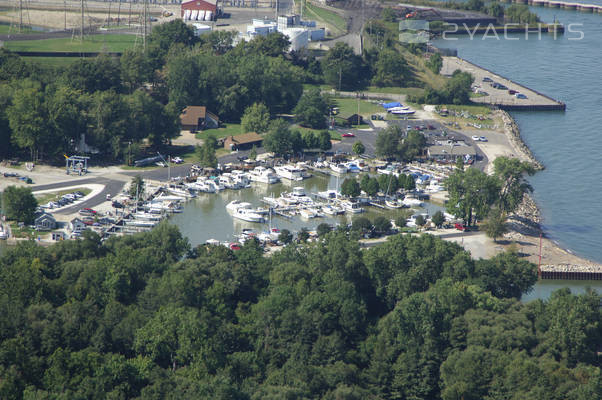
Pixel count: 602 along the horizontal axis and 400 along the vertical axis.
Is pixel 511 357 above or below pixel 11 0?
below

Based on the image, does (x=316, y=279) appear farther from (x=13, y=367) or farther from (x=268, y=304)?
(x=13, y=367)

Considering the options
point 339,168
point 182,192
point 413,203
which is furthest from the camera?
point 339,168

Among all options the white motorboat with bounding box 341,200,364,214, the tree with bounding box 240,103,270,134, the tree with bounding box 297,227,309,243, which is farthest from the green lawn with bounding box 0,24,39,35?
the tree with bounding box 297,227,309,243

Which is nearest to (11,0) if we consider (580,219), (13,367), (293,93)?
(293,93)

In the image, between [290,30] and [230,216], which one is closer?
[230,216]

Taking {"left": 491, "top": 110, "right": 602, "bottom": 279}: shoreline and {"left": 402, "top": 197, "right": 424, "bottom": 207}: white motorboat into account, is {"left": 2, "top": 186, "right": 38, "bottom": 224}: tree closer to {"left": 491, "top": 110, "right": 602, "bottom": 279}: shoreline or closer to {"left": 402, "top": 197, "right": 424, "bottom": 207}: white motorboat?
{"left": 402, "top": 197, "right": 424, "bottom": 207}: white motorboat

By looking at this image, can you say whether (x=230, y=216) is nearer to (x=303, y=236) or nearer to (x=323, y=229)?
(x=303, y=236)

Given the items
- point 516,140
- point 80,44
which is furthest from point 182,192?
point 80,44
